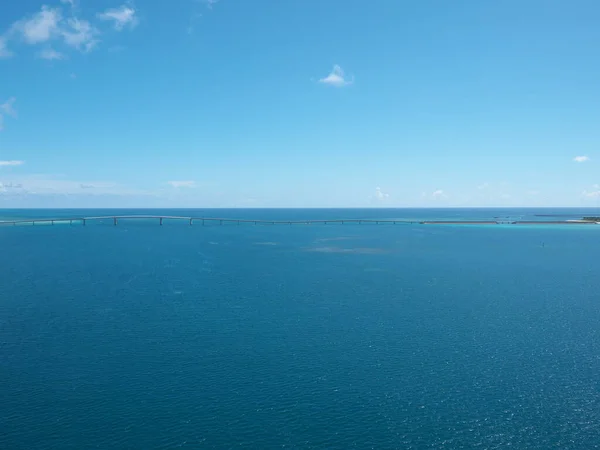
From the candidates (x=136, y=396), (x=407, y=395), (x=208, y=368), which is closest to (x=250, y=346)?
(x=208, y=368)

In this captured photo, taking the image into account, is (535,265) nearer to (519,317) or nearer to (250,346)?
(519,317)

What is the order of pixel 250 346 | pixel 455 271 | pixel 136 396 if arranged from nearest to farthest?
pixel 136 396
pixel 250 346
pixel 455 271

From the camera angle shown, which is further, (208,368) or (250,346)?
(250,346)

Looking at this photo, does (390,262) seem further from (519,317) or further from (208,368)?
(208,368)

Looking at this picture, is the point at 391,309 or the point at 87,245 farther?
the point at 87,245

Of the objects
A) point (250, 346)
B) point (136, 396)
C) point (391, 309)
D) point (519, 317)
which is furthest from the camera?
point (391, 309)

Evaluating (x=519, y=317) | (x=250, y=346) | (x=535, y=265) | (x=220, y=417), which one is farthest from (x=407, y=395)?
(x=535, y=265)
